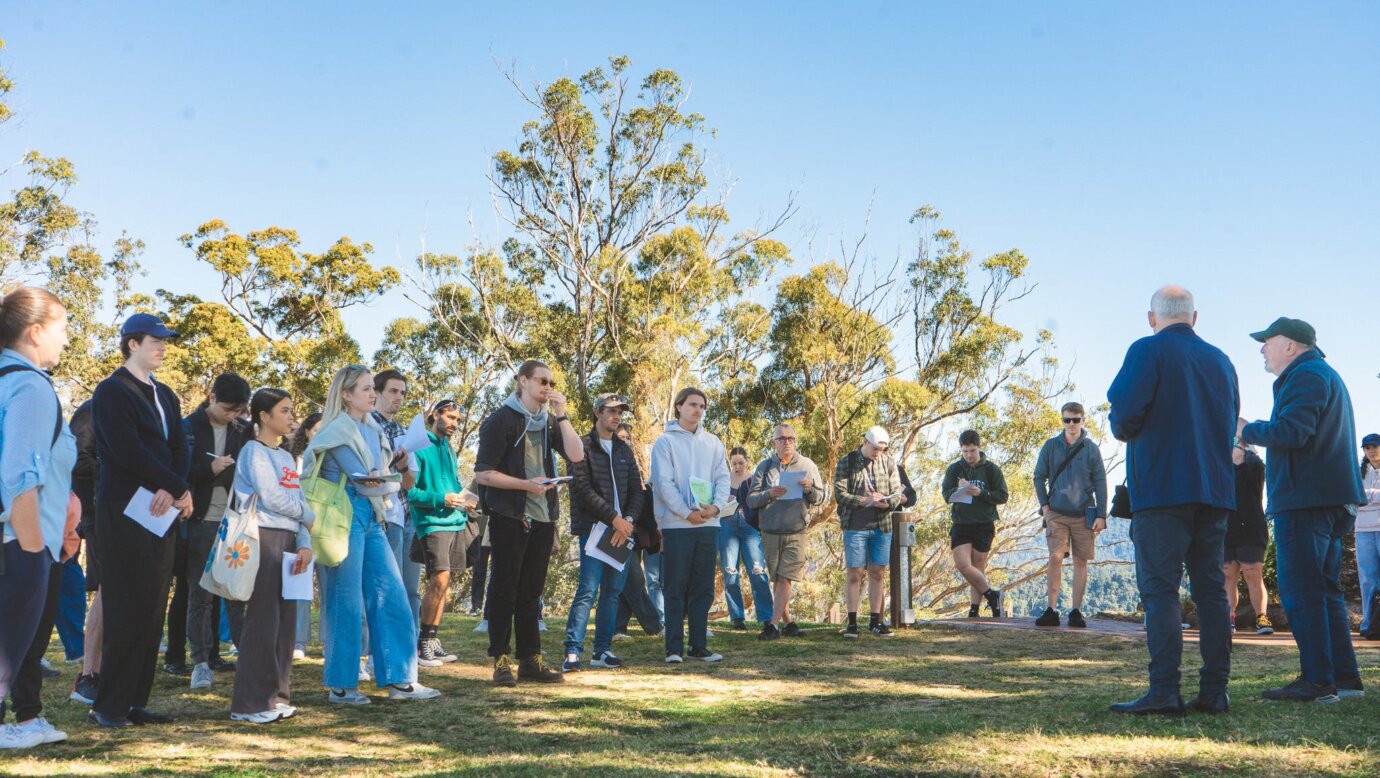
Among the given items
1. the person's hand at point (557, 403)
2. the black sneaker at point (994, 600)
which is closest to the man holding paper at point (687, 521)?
the person's hand at point (557, 403)

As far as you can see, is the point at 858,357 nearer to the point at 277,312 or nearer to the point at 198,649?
the point at 277,312

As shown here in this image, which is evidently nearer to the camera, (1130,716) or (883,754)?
(883,754)

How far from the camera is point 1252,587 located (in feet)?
29.2

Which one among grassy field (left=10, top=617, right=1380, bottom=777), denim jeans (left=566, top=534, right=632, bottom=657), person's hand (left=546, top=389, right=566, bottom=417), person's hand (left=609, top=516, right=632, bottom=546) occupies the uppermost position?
person's hand (left=546, top=389, right=566, bottom=417)

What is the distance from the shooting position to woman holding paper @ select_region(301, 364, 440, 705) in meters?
5.21

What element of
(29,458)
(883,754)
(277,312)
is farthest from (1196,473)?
(277,312)

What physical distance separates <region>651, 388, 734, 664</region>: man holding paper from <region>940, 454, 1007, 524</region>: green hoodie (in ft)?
10.9

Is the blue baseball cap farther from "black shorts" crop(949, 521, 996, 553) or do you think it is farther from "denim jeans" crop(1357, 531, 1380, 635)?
"denim jeans" crop(1357, 531, 1380, 635)

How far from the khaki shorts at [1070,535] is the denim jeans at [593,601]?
4.23 metres

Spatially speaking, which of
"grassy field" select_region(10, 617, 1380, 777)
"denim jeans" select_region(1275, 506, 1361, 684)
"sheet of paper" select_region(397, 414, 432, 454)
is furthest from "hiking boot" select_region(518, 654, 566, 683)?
→ "denim jeans" select_region(1275, 506, 1361, 684)

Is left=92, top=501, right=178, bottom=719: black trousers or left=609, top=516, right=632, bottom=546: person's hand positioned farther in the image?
left=609, top=516, right=632, bottom=546: person's hand

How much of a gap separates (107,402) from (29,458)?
672 mm

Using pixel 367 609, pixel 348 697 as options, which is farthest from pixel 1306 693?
pixel 348 697

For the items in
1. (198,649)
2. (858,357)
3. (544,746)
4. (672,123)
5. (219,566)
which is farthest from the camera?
(672,123)
